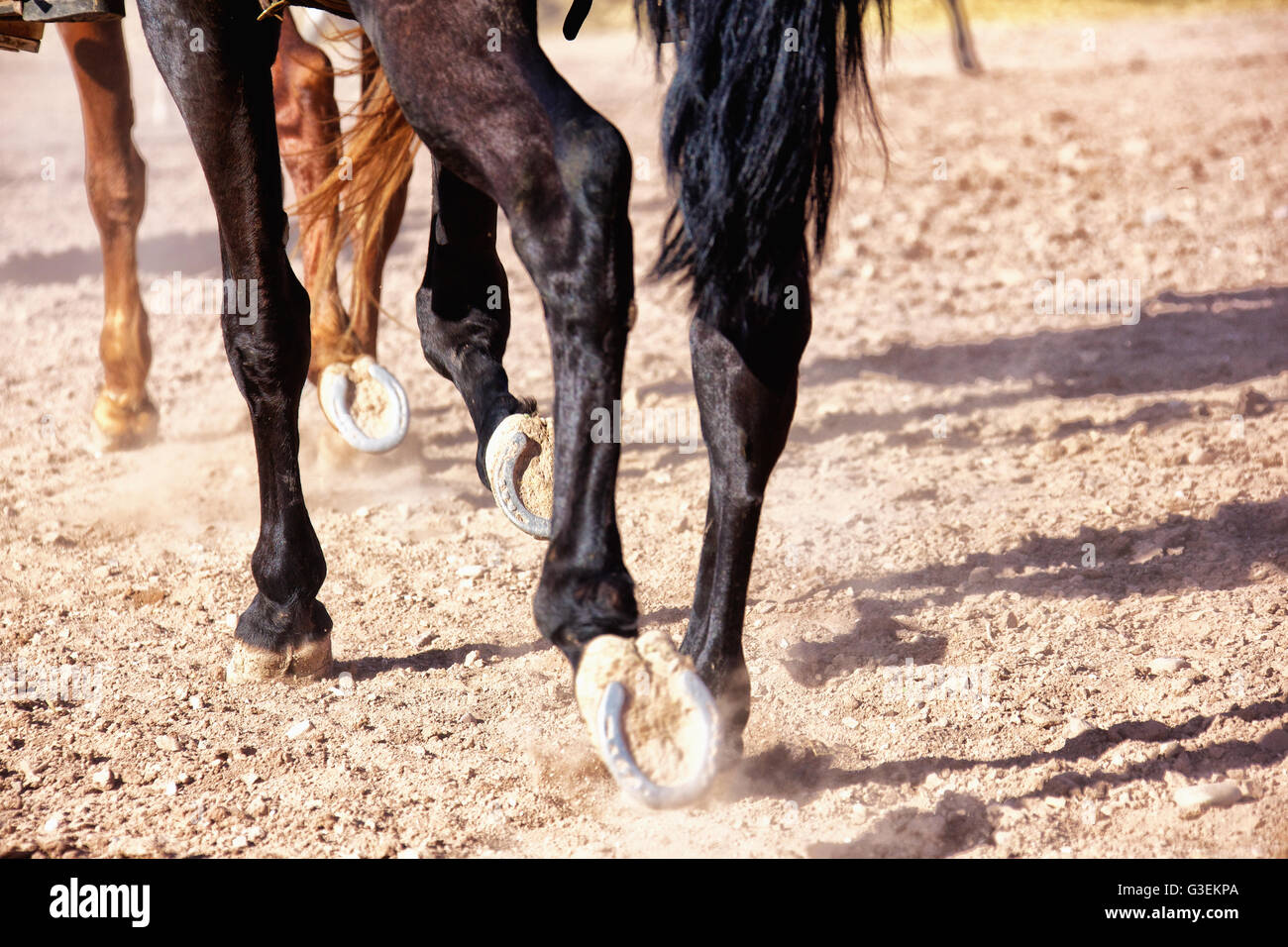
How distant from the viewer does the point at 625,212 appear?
6.16 ft

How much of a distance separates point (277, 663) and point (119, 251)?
2.40 metres

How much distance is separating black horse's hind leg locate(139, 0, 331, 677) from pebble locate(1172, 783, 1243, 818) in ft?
6.09

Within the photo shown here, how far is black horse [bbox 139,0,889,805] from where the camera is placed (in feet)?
5.95

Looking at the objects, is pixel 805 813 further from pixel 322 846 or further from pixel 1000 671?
pixel 322 846

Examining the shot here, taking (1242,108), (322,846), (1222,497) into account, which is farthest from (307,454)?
(1242,108)

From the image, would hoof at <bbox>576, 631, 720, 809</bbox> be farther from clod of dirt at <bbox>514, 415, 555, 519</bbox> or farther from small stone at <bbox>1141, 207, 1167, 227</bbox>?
small stone at <bbox>1141, 207, 1167, 227</bbox>

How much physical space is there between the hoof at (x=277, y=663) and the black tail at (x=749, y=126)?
133cm

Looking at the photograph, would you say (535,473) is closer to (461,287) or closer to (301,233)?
(461,287)

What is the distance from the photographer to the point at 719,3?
195 centimetres

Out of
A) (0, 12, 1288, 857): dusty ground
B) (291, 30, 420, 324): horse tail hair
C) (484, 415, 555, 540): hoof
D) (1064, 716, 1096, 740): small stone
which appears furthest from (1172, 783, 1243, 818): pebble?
(291, 30, 420, 324): horse tail hair

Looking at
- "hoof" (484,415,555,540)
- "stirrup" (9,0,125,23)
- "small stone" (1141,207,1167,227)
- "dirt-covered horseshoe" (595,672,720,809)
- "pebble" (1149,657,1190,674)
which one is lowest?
"pebble" (1149,657,1190,674)

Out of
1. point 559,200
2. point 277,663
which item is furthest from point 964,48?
point 559,200

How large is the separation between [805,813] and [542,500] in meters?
0.85

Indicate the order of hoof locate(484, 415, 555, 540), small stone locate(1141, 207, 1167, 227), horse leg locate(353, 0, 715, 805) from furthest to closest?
small stone locate(1141, 207, 1167, 227) → hoof locate(484, 415, 555, 540) → horse leg locate(353, 0, 715, 805)
